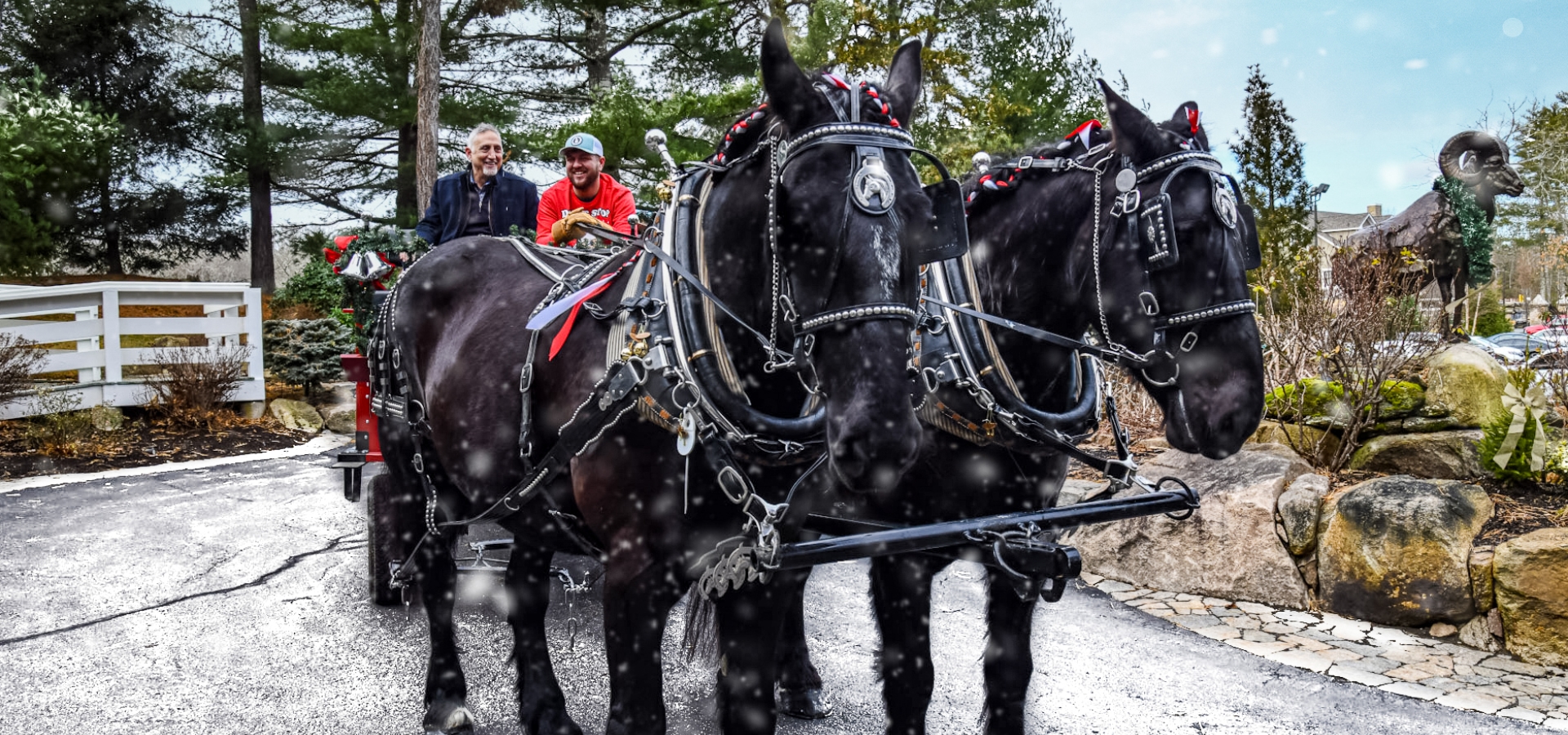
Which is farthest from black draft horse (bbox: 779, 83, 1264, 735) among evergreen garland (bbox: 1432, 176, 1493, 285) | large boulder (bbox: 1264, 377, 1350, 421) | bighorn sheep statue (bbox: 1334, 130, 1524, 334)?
evergreen garland (bbox: 1432, 176, 1493, 285)

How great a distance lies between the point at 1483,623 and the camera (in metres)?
4.53

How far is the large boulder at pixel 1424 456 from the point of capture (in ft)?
18.9

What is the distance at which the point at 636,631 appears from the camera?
2322 millimetres

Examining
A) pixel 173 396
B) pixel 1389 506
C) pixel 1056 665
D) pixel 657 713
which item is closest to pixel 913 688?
pixel 657 713

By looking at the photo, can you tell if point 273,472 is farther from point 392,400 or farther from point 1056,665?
point 1056,665

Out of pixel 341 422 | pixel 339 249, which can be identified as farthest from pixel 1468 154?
pixel 341 422

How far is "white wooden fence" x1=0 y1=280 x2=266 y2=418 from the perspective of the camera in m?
11.2

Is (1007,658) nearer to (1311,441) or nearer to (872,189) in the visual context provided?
(872,189)

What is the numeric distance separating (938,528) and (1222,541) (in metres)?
3.66

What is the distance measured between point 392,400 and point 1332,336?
19.0 feet

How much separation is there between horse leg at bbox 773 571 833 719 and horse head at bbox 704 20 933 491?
6.26 feet

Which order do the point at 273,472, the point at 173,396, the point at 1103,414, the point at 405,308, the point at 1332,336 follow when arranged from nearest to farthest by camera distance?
the point at 1103,414 < the point at 405,308 < the point at 1332,336 < the point at 273,472 < the point at 173,396

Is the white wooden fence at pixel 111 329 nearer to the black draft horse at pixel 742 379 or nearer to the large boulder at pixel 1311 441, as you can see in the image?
the black draft horse at pixel 742 379

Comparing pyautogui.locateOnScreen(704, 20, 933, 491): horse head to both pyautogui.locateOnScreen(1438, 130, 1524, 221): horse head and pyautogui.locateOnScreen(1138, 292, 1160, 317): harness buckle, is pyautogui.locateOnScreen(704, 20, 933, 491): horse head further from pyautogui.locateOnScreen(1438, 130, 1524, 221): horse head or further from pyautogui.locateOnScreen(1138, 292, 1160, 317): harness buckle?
pyautogui.locateOnScreen(1438, 130, 1524, 221): horse head
